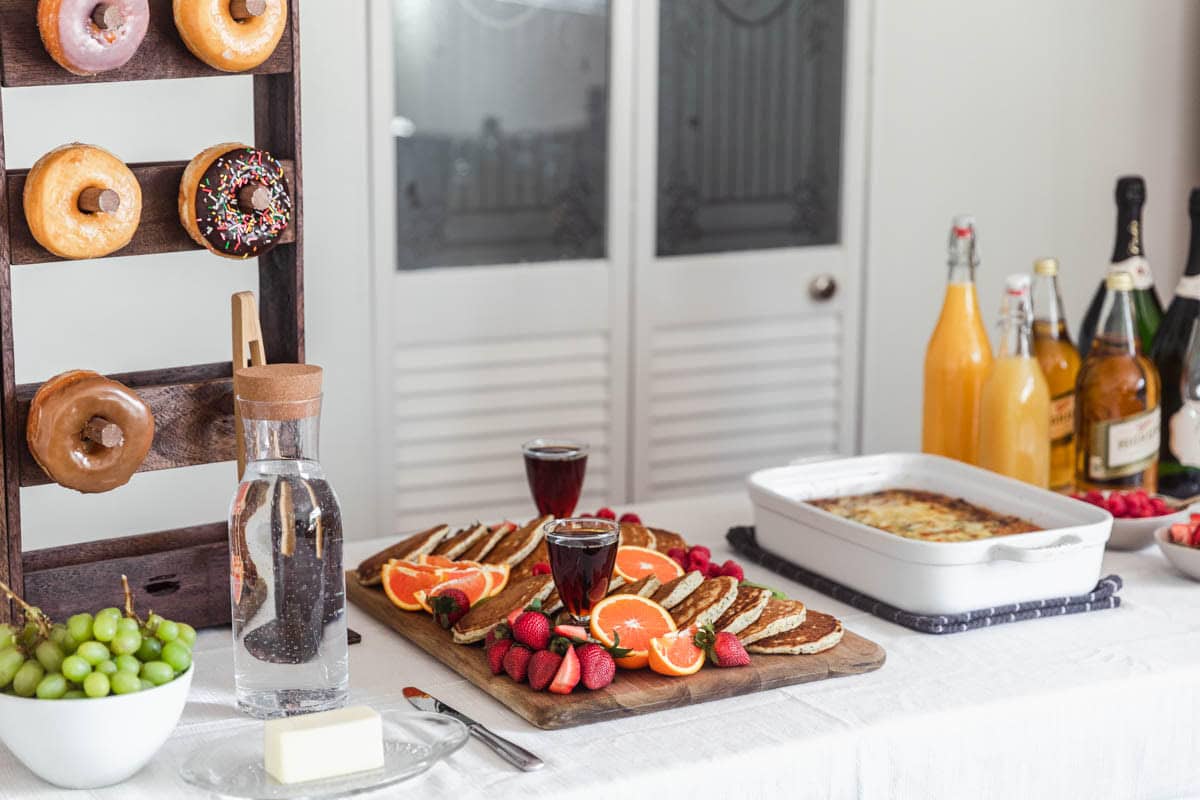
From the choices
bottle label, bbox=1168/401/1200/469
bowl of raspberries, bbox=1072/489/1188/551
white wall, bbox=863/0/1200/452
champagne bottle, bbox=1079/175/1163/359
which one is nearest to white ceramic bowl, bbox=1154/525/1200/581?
bowl of raspberries, bbox=1072/489/1188/551

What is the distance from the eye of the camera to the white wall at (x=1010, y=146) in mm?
3240

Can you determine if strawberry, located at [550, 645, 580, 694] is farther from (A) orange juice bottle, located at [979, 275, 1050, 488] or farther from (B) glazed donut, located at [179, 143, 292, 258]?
(A) orange juice bottle, located at [979, 275, 1050, 488]

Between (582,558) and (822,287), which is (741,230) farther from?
(582,558)

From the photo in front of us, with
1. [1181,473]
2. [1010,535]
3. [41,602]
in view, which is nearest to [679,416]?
[1181,473]

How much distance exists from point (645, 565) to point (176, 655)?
1.70 feet

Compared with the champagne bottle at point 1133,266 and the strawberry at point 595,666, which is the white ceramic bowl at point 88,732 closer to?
the strawberry at point 595,666

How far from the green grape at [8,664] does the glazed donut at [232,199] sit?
1.46 ft

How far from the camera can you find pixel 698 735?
1.20 meters

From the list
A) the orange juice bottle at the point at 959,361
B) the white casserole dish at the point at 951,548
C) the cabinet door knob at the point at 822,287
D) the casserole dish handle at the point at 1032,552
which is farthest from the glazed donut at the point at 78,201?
the cabinet door knob at the point at 822,287

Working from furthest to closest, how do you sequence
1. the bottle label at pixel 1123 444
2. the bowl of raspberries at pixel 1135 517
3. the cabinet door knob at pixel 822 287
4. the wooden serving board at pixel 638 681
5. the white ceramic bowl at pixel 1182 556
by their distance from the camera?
the cabinet door knob at pixel 822 287 < the bottle label at pixel 1123 444 < the bowl of raspberries at pixel 1135 517 < the white ceramic bowl at pixel 1182 556 < the wooden serving board at pixel 638 681

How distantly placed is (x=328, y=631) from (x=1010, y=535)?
2.18 feet

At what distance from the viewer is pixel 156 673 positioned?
3.58 ft

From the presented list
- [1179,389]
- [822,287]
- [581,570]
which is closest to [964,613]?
[581,570]

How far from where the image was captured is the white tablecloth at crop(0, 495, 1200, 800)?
3.74ft
